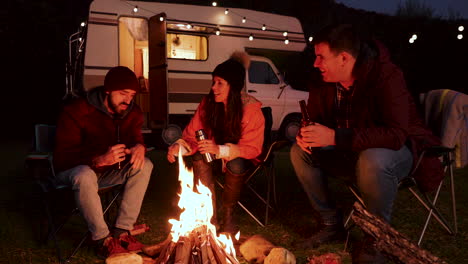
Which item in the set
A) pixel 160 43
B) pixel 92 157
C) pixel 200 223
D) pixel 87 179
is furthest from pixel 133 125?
pixel 160 43

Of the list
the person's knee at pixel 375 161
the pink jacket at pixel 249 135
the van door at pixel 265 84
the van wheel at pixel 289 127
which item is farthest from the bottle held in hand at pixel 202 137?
the van wheel at pixel 289 127

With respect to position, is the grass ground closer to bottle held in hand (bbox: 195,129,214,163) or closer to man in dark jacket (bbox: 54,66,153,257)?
man in dark jacket (bbox: 54,66,153,257)

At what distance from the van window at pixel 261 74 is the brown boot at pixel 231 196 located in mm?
5736

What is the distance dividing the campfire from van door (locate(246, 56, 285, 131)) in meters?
6.13

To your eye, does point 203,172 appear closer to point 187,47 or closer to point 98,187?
point 98,187

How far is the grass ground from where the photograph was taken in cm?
285

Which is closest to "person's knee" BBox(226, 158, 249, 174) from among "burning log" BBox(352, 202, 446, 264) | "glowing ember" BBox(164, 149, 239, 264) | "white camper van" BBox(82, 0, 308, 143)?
"glowing ember" BBox(164, 149, 239, 264)

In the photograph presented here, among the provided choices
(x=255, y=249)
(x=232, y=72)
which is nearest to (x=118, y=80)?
(x=232, y=72)

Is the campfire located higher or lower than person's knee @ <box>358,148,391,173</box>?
lower

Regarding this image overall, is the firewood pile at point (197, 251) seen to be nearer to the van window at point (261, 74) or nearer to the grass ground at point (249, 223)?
the grass ground at point (249, 223)

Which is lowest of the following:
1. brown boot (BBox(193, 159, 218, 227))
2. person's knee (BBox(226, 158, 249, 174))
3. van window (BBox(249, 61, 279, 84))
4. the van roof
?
brown boot (BBox(193, 159, 218, 227))

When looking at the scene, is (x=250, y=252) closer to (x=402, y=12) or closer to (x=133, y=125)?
(x=133, y=125)

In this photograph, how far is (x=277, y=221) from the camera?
355 cm

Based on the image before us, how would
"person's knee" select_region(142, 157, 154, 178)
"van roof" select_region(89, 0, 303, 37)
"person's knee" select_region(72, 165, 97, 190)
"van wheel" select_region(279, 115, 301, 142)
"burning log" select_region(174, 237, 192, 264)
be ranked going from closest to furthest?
"burning log" select_region(174, 237, 192, 264) < "person's knee" select_region(72, 165, 97, 190) < "person's knee" select_region(142, 157, 154, 178) < "van roof" select_region(89, 0, 303, 37) < "van wheel" select_region(279, 115, 301, 142)
